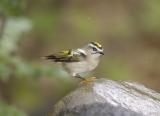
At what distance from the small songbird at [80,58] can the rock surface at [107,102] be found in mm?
725

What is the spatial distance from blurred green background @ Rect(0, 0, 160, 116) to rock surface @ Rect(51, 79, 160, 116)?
5454 millimetres

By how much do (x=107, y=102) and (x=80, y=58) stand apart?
1.41 m

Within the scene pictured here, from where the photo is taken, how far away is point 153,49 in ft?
45.4

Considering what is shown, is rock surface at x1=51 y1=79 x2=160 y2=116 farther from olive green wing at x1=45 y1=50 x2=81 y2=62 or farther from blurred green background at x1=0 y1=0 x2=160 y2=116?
blurred green background at x1=0 y1=0 x2=160 y2=116

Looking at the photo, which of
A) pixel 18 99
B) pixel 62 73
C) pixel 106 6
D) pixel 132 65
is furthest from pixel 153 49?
pixel 62 73

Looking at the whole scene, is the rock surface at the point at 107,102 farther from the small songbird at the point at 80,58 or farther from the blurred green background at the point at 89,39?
the blurred green background at the point at 89,39

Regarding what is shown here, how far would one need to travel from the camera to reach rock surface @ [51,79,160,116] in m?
5.41

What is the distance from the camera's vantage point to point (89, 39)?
13227mm

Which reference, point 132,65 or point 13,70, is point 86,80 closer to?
point 13,70

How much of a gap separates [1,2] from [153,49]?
5.82 metres

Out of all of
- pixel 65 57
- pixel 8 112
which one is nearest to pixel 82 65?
pixel 65 57

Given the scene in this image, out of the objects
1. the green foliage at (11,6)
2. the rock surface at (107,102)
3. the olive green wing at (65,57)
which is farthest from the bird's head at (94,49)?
the green foliage at (11,6)

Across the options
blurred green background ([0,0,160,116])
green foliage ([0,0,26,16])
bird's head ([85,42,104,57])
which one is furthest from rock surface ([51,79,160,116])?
blurred green background ([0,0,160,116])

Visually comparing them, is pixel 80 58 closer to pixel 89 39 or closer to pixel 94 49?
pixel 94 49
